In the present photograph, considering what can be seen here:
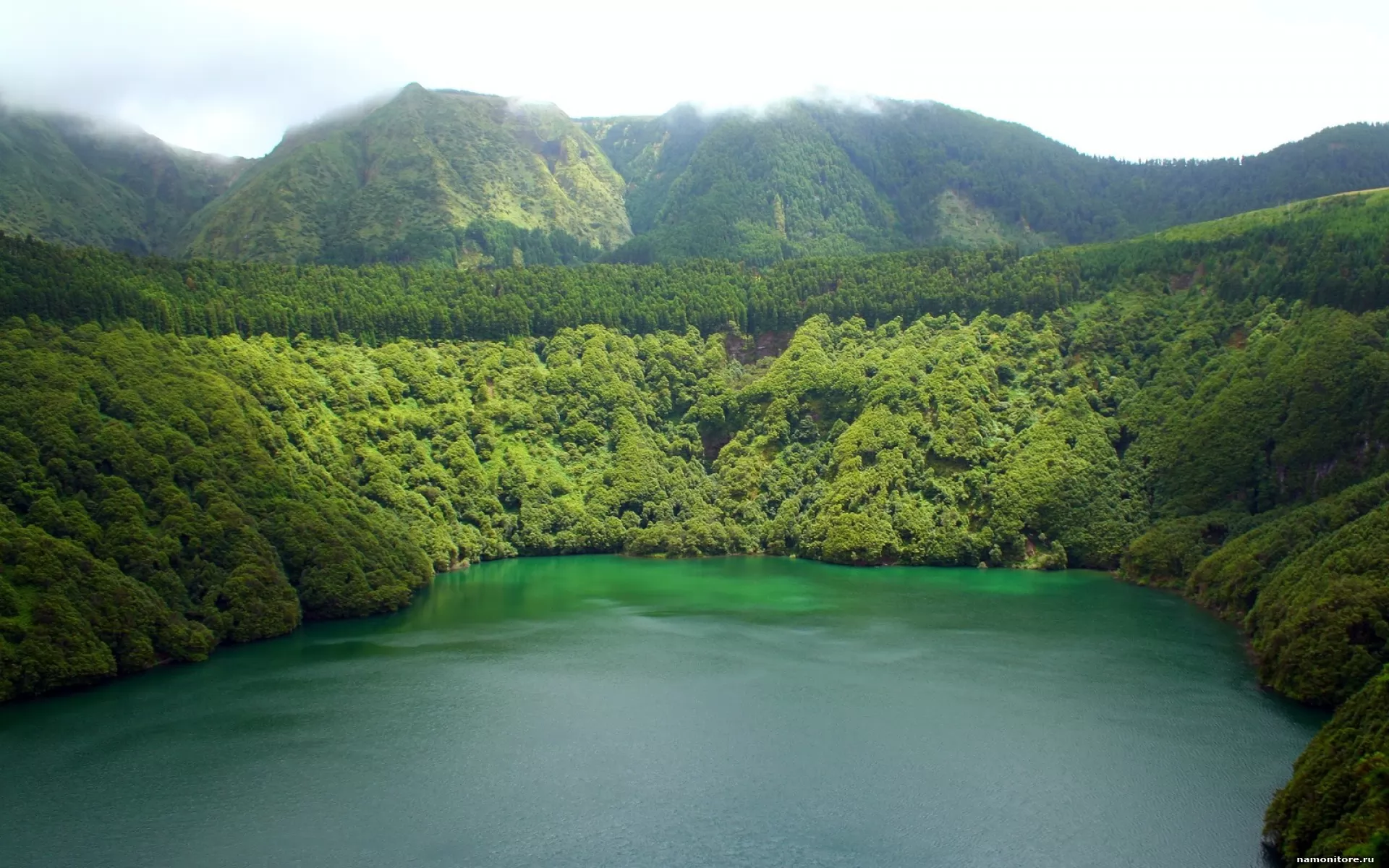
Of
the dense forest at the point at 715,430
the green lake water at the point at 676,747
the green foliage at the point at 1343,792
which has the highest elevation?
the dense forest at the point at 715,430

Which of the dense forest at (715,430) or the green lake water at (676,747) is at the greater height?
the dense forest at (715,430)

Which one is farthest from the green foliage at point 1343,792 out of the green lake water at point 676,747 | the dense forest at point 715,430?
the green lake water at point 676,747

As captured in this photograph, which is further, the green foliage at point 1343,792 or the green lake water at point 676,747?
the green lake water at point 676,747

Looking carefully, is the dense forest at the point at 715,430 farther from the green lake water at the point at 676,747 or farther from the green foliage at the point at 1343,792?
the green lake water at the point at 676,747

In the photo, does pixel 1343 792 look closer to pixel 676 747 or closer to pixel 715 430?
pixel 676 747

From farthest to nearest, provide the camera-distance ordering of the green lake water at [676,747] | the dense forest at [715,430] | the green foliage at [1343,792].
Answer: the dense forest at [715,430] → the green lake water at [676,747] → the green foliage at [1343,792]

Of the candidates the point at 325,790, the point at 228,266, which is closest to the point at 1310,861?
the point at 325,790
